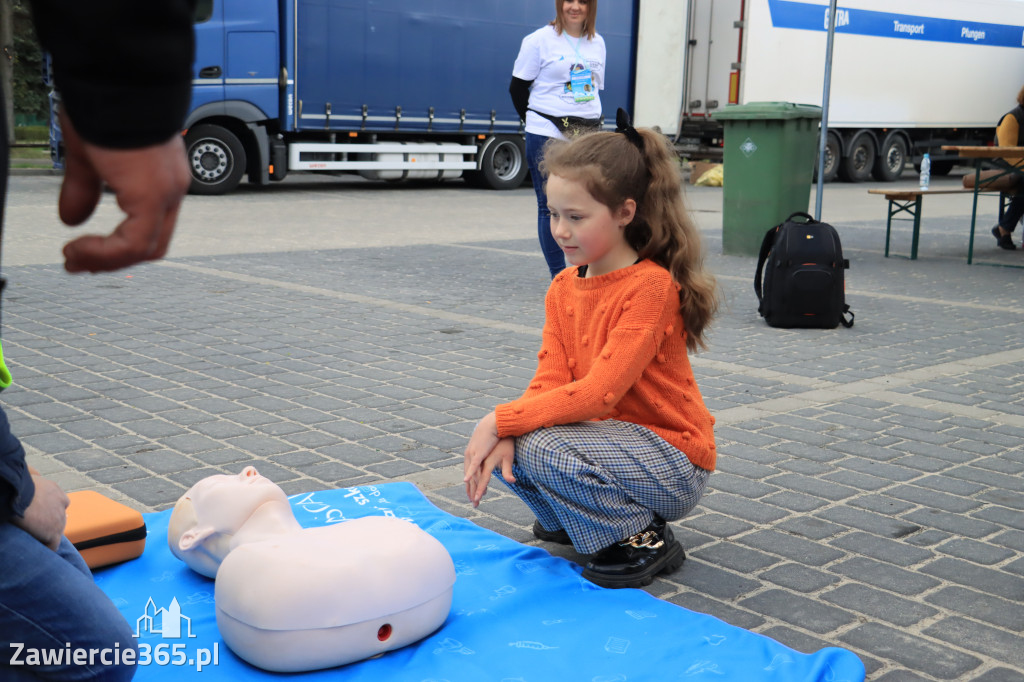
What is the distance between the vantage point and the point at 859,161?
22.5 meters

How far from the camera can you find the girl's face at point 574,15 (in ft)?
23.4

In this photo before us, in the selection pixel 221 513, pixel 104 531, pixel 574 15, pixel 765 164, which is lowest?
pixel 104 531

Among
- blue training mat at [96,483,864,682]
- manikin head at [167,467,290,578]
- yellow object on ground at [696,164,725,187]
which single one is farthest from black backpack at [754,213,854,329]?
yellow object on ground at [696,164,725,187]

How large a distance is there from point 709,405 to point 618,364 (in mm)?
2164

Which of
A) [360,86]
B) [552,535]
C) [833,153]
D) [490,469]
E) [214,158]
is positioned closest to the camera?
[490,469]

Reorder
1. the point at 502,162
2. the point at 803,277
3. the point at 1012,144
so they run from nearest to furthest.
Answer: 1. the point at 803,277
2. the point at 1012,144
3. the point at 502,162

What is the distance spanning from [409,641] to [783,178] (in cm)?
783

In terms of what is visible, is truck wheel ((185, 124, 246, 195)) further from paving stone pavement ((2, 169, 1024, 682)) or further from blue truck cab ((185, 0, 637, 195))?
paving stone pavement ((2, 169, 1024, 682))

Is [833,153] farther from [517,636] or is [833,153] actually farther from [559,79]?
[517,636]

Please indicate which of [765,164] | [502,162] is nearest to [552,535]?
[765,164]

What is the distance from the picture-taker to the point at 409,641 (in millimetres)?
2574

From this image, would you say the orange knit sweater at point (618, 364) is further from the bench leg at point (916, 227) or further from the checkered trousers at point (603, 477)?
the bench leg at point (916, 227)

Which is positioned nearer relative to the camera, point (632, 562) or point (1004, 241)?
point (632, 562)

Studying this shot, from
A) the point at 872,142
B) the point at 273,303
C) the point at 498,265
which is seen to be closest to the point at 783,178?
the point at 498,265
